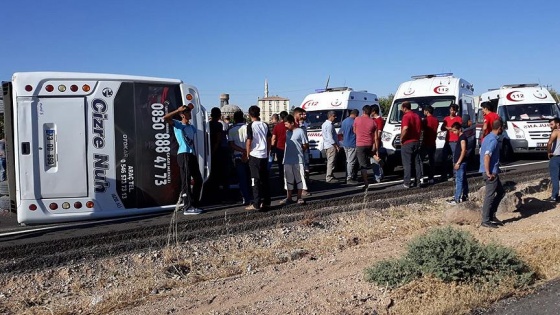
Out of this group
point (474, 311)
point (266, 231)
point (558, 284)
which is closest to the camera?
point (474, 311)

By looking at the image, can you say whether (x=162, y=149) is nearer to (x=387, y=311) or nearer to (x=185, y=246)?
(x=185, y=246)

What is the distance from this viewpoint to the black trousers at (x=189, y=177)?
9211mm

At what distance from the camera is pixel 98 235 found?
8.20 metres

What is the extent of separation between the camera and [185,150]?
9180 mm

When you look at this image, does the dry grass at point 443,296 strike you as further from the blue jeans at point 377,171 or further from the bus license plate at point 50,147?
the blue jeans at point 377,171

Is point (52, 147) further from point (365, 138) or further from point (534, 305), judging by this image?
point (534, 305)

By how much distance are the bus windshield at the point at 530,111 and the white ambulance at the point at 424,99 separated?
2.59 meters

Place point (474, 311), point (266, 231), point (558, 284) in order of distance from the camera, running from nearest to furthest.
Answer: point (474, 311)
point (558, 284)
point (266, 231)

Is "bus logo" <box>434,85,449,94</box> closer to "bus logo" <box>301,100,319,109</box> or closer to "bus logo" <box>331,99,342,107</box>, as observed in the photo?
"bus logo" <box>331,99,342,107</box>

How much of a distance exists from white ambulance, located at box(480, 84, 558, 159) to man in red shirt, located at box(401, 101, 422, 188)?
23.0 ft

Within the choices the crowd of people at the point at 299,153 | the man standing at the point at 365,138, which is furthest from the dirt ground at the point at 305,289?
the man standing at the point at 365,138

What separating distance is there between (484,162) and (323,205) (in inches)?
125

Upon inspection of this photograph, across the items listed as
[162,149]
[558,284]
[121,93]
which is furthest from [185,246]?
[558,284]

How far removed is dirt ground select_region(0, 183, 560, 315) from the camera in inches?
224
